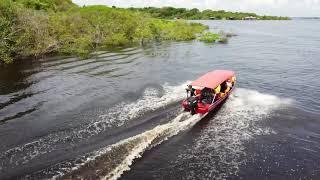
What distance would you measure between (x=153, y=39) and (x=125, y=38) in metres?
11.3

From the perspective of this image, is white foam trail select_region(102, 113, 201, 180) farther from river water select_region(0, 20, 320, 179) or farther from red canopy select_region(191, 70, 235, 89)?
red canopy select_region(191, 70, 235, 89)

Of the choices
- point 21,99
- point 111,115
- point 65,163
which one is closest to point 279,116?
point 111,115

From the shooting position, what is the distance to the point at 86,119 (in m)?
28.3

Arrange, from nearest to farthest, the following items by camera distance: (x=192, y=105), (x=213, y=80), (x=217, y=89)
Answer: (x=192, y=105) → (x=217, y=89) → (x=213, y=80)

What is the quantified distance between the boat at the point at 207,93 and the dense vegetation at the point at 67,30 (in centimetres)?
2302

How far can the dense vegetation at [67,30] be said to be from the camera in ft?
168

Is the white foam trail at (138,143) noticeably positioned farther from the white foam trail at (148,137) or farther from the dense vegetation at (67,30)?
the dense vegetation at (67,30)

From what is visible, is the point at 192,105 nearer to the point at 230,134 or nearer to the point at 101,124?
the point at 230,134

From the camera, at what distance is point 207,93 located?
30.9 meters

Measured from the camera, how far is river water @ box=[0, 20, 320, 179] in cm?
2108

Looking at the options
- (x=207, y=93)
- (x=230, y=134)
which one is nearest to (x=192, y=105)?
(x=207, y=93)

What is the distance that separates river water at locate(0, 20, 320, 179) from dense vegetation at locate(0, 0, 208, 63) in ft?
20.0

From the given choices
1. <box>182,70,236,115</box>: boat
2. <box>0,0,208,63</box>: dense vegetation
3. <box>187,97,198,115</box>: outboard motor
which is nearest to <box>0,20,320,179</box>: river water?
<box>187,97,198,115</box>: outboard motor

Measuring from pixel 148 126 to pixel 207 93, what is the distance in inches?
288
